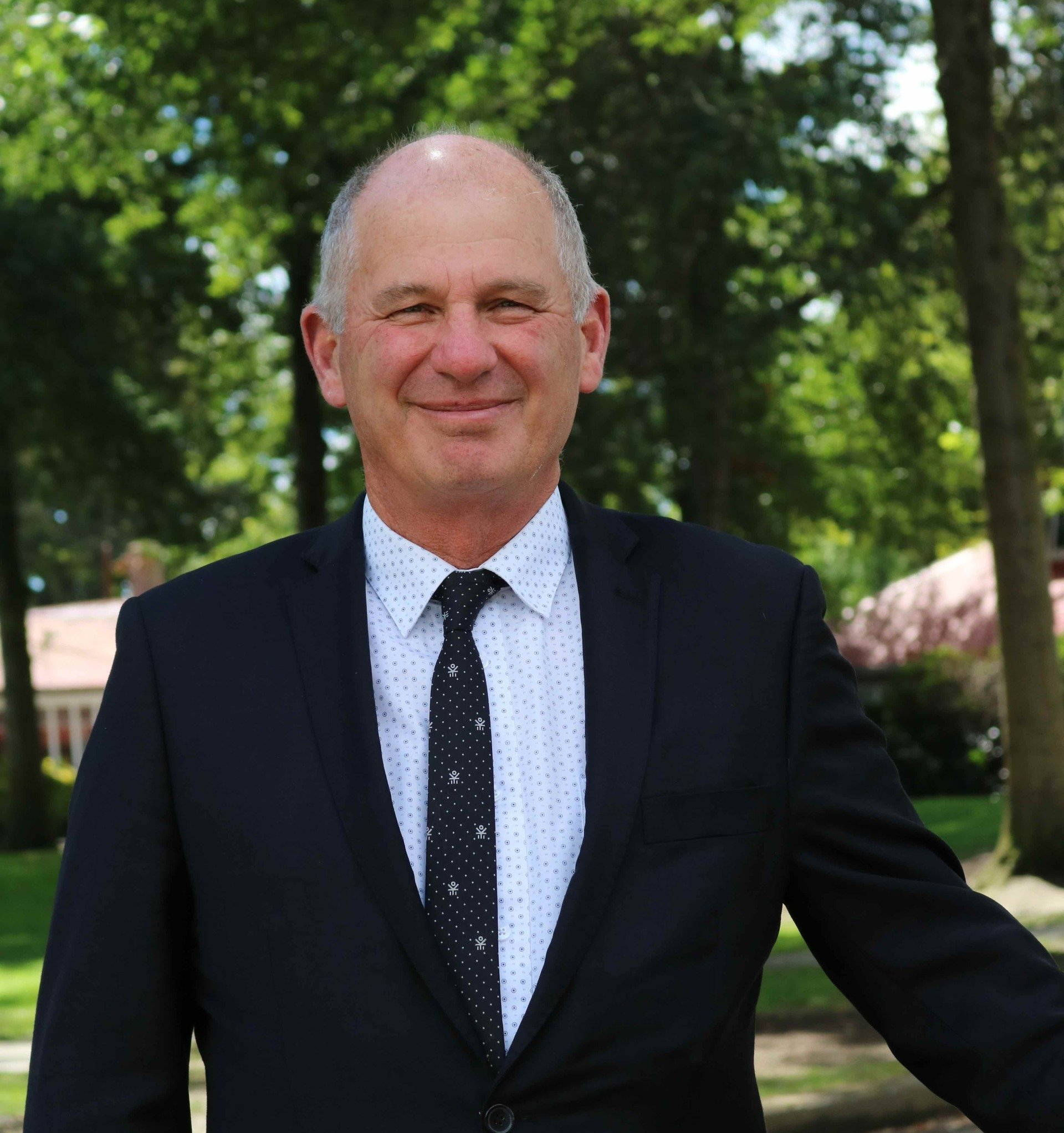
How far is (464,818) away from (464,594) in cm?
35

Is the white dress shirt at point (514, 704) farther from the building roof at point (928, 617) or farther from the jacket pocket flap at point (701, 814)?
the building roof at point (928, 617)

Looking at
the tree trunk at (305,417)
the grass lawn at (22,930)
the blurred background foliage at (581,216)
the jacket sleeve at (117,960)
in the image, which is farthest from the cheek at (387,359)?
the tree trunk at (305,417)

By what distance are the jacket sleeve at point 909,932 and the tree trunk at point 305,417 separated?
17.2m

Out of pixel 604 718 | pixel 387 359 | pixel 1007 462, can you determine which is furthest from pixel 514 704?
pixel 1007 462

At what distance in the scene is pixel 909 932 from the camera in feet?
6.87

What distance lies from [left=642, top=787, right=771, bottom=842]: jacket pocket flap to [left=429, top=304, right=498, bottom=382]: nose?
2.20 ft

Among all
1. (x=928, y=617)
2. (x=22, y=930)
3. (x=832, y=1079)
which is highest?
(x=928, y=617)

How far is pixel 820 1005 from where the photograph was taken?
8.75m

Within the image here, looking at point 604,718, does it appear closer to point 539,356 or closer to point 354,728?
point 354,728

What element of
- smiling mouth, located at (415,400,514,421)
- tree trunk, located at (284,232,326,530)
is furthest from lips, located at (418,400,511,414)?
tree trunk, located at (284,232,326,530)

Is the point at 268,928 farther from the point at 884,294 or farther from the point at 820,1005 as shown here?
the point at 884,294

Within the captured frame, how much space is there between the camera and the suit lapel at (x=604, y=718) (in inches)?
79.4

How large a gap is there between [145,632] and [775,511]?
902 inches

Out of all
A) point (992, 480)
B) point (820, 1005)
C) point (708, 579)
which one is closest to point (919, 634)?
point (992, 480)
